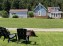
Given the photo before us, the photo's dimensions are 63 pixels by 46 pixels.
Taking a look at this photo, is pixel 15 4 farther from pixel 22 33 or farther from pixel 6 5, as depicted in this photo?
pixel 22 33

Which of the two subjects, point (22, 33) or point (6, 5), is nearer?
point (22, 33)

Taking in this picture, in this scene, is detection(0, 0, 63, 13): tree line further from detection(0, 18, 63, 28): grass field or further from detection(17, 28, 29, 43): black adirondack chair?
detection(17, 28, 29, 43): black adirondack chair

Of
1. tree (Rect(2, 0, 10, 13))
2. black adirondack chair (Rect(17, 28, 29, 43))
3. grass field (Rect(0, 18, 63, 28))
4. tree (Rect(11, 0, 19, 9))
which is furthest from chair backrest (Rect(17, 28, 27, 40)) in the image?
tree (Rect(11, 0, 19, 9))

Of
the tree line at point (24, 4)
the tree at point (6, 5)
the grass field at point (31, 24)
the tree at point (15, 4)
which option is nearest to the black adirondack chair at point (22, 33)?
the grass field at point (31, 24)

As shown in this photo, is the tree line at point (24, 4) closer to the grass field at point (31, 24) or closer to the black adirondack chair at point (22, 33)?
the grass field at point (31, 24)

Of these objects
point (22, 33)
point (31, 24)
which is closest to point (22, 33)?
point (22, 33)

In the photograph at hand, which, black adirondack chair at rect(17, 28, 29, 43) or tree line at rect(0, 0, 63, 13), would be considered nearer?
black adirondack chair at rect(17, 28, 29, 43)

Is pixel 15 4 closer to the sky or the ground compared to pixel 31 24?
closer to the ground

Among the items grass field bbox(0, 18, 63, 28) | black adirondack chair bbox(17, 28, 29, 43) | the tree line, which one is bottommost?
the tree line

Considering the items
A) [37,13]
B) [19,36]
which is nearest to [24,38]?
[19,36]

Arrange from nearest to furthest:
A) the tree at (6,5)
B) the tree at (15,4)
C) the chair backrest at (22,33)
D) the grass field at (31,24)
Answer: the chair backrest at (22,33) → the grass field at (31,24) → the tree at (6,5) → the tree at (15,4)

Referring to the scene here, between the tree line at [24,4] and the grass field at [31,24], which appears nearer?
the grass field at [31,24]

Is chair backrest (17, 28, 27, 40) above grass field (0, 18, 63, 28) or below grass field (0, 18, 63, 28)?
above

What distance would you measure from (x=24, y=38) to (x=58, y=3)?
9916 cm
